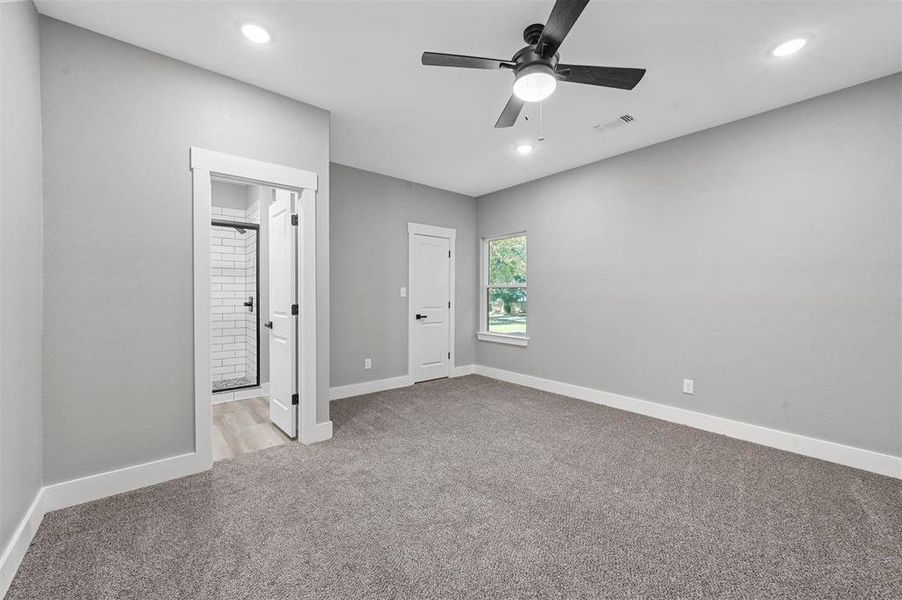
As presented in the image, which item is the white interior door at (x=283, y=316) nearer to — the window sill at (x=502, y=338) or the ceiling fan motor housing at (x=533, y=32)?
the ceiling fan motor housing at (x=533, y=32)

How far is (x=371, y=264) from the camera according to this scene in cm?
463

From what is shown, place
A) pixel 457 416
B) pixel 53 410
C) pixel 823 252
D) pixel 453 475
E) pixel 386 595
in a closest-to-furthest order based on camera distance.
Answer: pixel 386 595 → pixel 53 410 → pixel 453 475 → pixel 823 252 → pixel 457 416

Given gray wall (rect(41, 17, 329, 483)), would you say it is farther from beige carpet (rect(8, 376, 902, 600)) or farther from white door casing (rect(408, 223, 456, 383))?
white door casing (rect(408, 223, 456, 383))

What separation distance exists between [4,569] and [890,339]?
195 inches

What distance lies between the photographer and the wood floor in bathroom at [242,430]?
9.74 ft

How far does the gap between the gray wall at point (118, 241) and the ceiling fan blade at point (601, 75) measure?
2207mm

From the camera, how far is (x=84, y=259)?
84.7 inches

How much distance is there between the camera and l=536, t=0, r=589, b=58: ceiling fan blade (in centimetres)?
151

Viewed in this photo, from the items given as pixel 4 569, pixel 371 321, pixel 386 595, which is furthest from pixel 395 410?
pixel 4 569

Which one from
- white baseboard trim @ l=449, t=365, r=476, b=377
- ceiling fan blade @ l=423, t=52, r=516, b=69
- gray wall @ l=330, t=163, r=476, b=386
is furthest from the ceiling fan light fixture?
white baseboard trim @ l=449, t=365, r=476, b=377

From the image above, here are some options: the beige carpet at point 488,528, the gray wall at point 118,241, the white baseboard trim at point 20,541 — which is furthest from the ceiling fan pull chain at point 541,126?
the white baseboard trim at point 20,541

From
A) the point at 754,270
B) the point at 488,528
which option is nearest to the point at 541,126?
the point at 754,270

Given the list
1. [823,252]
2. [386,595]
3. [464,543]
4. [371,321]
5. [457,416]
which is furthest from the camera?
[371,321]

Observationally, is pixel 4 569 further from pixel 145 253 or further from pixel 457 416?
pixel 457 416
